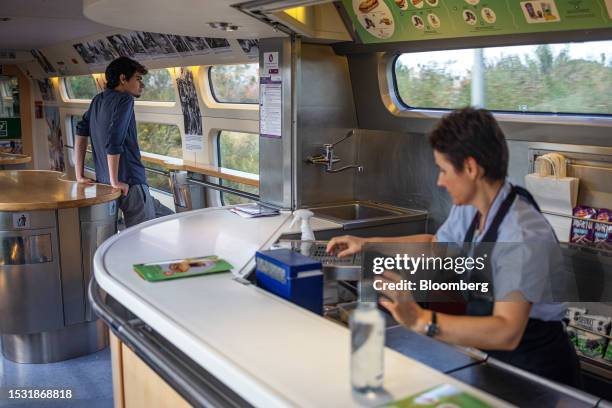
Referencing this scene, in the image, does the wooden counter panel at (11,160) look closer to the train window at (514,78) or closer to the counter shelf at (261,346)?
the counter shelf at (261,346)

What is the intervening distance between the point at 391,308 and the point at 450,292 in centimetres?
90

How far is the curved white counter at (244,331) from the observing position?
1594 millimetres

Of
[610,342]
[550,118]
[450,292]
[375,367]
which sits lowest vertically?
[610,342]

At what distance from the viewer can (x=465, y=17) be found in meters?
2.98

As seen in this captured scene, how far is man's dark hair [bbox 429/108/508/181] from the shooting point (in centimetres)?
184

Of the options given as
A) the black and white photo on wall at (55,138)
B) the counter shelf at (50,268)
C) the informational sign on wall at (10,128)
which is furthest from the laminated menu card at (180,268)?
the informational sign on wall at (10,128)

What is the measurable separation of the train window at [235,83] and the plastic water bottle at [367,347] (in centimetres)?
470

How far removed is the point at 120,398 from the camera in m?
2.68

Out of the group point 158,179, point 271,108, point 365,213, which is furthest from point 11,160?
point 365,213

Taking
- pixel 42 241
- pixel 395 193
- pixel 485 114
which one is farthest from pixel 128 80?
pixel 485 114

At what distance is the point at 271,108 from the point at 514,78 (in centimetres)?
150

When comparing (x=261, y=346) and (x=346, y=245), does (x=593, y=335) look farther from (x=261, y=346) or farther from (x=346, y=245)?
(x=261, y=346)

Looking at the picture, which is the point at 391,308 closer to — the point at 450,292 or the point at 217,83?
the point at 450,292

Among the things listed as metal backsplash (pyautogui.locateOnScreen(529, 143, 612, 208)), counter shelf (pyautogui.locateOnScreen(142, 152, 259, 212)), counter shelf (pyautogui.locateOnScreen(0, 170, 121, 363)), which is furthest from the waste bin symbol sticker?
metal backsplash (pyautogui.locateOnScreen(529, 143, 612, 208))
